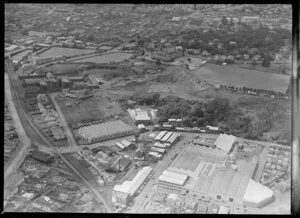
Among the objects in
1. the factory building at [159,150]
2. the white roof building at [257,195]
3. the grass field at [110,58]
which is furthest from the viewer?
the grass field at [110,58]

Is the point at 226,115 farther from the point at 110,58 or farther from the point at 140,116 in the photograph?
the point at 110,58

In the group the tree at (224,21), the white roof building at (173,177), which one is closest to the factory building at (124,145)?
the white roof building at (173,177)

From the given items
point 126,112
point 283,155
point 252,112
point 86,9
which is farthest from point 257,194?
point 86,9

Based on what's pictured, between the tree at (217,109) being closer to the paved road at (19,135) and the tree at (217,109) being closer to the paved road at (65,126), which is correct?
the paved road at (65,126)

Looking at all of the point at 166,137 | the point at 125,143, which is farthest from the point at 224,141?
the point at 125,143

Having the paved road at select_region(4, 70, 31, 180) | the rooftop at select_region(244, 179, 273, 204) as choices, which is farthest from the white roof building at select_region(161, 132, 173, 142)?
the paved road at select_region(4, 70, 31, 180)

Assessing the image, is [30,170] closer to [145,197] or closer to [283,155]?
[145,197]
